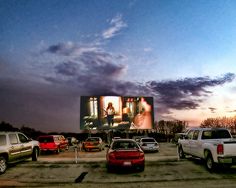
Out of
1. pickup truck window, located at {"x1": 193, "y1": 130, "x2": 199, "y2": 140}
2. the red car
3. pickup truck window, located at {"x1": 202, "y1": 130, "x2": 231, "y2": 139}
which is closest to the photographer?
the red car

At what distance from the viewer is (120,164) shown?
49.2 ft

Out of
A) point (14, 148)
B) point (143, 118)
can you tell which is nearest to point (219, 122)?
point (143, 118)

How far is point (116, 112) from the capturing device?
5650 centimetres

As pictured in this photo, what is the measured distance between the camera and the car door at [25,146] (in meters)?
18.7

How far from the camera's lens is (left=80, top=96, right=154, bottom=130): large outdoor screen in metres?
55.3

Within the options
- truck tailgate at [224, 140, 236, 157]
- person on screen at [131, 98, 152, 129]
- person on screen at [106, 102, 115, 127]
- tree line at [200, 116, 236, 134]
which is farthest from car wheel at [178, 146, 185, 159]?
tree line at [200, 116, 236, 134]

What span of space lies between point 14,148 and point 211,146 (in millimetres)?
9738

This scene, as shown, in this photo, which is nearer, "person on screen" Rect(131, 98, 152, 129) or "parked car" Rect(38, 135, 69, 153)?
"parked car" Rect(38, 135, 69, 153)

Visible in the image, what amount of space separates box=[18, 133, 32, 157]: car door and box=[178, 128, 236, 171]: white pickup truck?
9.10 metres

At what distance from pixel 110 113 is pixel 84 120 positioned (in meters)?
4.46

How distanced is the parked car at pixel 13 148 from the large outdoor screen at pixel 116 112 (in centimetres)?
3477

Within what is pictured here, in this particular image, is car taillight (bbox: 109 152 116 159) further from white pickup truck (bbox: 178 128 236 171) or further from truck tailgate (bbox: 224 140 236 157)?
truck tailgate (bbox: 224 140 236 157)

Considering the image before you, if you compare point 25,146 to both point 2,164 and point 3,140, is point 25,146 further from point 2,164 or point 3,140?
point 2,164

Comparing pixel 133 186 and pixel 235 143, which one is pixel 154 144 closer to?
pixel 235 143
